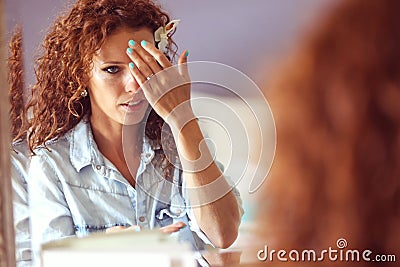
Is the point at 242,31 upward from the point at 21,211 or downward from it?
upward

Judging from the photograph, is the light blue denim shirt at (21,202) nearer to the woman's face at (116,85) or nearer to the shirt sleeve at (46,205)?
the shirt sleeve at (46,205)

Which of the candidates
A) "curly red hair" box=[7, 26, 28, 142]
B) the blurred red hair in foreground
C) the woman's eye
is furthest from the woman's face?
the blurred red hair in foreground

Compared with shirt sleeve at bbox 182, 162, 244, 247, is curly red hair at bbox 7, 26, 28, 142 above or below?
above

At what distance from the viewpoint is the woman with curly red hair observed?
1074 mm

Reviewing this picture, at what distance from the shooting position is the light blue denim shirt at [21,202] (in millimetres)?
1056

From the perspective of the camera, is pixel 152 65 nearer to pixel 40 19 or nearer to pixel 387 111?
pixel 40 19

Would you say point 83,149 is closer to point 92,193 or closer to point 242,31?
point 92,193

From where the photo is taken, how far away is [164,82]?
109 centimetres

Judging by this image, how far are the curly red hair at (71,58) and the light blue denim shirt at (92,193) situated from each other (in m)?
0.03

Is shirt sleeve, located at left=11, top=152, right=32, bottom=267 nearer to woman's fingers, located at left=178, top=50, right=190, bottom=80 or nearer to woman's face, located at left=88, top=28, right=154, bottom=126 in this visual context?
woman's face, located at left=88, top=28, right=154, bottom=126

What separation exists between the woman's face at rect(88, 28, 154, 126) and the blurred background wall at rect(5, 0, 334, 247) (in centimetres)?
8

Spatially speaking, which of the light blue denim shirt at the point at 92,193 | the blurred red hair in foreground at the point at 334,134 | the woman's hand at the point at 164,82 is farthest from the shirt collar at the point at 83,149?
the blurred red hair in foreground at the point at 334,134

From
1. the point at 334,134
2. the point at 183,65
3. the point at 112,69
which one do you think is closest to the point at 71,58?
the point at 112,69

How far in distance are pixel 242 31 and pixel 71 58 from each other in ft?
1.00
